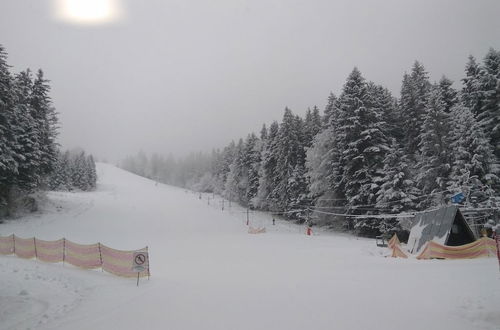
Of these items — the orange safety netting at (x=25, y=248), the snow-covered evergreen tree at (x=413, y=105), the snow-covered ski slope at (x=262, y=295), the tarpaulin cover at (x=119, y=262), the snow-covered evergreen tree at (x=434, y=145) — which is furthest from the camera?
the snow-covered evergreen tree at (x=413, y=105)

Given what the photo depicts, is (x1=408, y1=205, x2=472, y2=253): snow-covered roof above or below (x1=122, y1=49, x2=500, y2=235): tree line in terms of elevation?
below

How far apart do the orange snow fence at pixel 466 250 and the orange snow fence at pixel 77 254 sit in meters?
16.2

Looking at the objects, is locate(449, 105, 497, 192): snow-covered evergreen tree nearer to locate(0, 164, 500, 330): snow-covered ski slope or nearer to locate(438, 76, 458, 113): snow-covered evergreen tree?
locate(438, 76, 458, 113): snow-covered evergreen tree

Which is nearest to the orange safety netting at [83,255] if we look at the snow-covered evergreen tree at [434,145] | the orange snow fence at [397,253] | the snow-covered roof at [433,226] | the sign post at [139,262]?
the sign post at [139,262]

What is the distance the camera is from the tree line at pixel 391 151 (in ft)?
94.0

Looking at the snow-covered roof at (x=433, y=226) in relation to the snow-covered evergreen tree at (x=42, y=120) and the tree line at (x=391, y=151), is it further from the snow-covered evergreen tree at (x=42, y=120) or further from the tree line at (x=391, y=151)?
the snow-covered evergreen tree at (x=42, y=120)

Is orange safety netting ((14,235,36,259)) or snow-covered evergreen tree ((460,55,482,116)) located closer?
orange safety netting ((14,235,36,259))

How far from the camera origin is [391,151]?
111 ft

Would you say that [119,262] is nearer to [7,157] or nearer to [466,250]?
[466,250]

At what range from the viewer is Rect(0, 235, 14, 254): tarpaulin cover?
840 inches

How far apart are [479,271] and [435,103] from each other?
998 inches


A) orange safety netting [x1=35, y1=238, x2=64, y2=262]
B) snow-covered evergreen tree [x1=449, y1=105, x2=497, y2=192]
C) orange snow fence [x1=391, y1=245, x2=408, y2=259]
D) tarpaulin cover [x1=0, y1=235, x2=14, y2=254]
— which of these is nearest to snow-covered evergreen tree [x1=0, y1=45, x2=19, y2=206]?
tarpaulin cover [x1=0, y1=235, x2=14, y2=254]

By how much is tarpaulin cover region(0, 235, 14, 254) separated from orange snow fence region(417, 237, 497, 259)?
26408mm

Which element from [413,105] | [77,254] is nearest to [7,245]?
[77,254]
